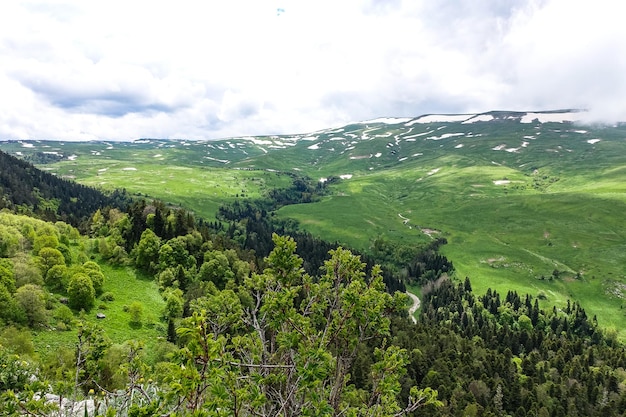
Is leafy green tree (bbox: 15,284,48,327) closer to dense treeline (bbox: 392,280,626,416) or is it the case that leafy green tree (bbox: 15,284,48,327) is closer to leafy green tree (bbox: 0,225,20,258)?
leafy green tree (bbox: 0,225,20,258)

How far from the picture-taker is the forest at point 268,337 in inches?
489

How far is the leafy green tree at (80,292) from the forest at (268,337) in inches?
10.8

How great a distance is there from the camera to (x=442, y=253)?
19350cm

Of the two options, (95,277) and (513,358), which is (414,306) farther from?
(95,277)

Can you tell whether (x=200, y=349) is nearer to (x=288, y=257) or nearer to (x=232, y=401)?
(x=232, y=401)

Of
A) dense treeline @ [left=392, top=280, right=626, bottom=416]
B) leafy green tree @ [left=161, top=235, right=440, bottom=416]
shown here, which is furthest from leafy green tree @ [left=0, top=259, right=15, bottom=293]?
dense treeline @ [left=392, top=280, right=626, bottom=416]

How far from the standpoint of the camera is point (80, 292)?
59719 millimetres

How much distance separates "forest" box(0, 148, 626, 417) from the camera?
12.4 m

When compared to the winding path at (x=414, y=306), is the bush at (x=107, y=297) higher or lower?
higher

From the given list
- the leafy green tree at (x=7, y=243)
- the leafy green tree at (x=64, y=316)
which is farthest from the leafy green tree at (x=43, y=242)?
the leafy green tree at (x=64, y=316)

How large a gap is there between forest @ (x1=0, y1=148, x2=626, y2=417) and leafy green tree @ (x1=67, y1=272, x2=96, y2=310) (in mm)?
274

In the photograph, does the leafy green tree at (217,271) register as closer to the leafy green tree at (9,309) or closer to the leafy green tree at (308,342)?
the leafy green tree at (9,309)

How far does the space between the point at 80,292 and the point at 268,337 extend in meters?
48.1

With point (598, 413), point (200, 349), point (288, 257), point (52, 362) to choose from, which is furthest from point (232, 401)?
point (598, 413)
